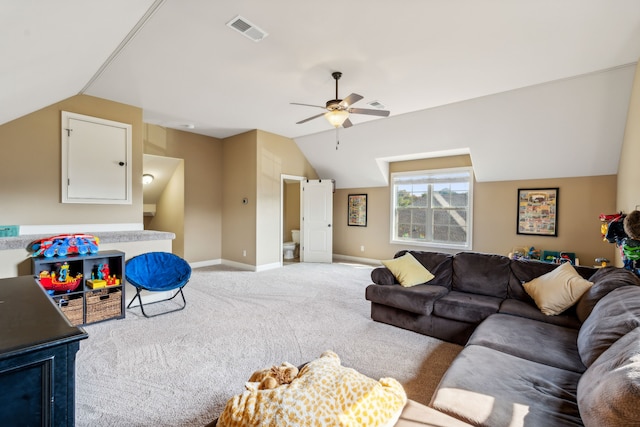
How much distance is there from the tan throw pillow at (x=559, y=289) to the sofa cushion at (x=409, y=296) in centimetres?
80

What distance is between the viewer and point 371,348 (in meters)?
2.70

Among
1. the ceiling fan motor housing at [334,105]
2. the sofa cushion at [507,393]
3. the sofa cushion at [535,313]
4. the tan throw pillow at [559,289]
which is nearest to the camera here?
the sofa cushion at [507,393]

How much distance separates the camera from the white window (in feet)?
19.2

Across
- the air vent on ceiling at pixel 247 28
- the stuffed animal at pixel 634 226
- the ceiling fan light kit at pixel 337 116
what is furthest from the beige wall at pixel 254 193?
the stuffed animal at pixel 634 226

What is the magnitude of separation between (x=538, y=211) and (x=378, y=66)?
3.90 meters

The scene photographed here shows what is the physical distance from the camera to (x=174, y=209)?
21.0ft

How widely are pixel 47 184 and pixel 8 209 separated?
49cm

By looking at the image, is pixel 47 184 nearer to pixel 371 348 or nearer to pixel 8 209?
pixel 8 209

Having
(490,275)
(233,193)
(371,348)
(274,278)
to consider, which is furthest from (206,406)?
(233,193)

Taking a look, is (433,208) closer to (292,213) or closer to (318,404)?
(292,213)

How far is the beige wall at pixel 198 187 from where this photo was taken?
5.95m

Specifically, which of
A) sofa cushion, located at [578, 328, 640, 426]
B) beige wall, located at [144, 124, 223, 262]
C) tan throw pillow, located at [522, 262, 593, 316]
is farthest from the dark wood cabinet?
beige wall, located at [144, 124, 223, 262]

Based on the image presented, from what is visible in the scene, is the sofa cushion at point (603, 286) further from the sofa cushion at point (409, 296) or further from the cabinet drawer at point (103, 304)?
the cabinet drawer at point (103, 304)

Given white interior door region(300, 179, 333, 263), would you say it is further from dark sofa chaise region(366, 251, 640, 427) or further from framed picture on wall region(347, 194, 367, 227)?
dark sofa chaise region(366, 251, 640, 427)
